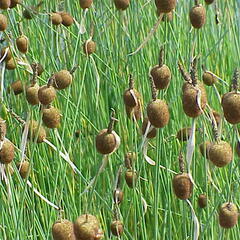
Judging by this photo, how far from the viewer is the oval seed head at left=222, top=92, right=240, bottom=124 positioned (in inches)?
38.6

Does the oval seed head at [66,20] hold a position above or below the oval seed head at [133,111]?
above

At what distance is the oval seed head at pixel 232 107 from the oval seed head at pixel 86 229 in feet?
0.83

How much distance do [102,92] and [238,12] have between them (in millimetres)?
725

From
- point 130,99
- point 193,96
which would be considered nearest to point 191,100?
point 193,96

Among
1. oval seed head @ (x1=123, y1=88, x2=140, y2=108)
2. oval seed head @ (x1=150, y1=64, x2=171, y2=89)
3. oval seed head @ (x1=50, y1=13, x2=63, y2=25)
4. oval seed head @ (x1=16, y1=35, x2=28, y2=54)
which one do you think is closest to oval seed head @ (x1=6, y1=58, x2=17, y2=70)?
oval seed head @ (x1=16, y1=35, x2=28, y2=54)

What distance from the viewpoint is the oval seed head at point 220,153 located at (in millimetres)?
1021

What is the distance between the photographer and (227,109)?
0.99 m

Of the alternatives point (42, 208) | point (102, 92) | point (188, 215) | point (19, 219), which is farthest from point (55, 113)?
point (102, 92)

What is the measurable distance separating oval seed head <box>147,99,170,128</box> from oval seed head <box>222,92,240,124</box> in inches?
3.9

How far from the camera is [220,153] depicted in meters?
1.02

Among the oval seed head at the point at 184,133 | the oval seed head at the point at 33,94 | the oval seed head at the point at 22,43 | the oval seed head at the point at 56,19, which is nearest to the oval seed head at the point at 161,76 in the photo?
the oval seed head at the point at 33,94

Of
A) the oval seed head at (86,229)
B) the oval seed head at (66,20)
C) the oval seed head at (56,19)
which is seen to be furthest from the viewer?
the oval seed head at (66,20)

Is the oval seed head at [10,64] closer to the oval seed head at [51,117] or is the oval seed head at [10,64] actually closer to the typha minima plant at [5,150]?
the oval seed head at [51,117]

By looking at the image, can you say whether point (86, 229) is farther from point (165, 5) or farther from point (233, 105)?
point (165, 5)
